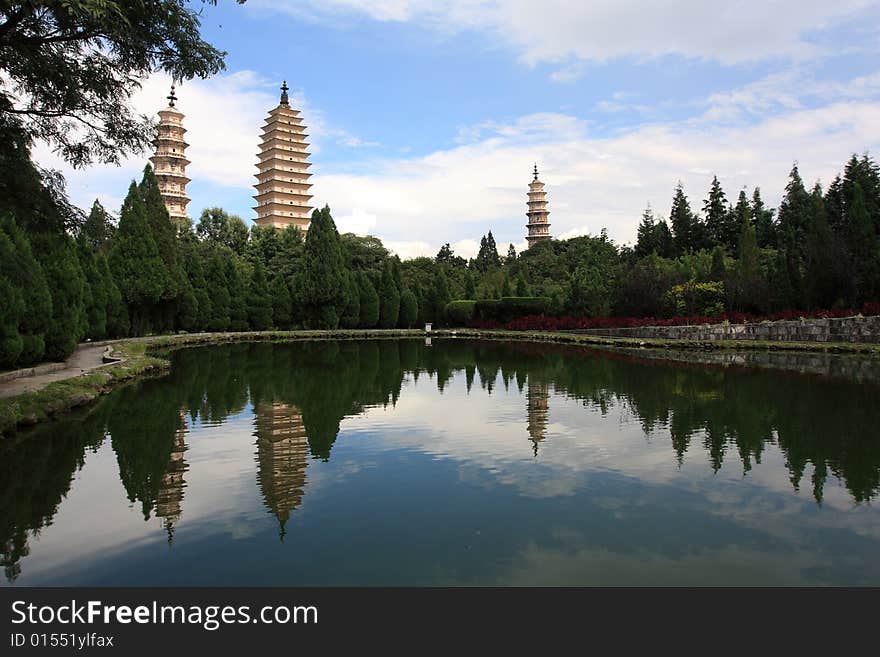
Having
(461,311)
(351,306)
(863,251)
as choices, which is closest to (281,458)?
(863,251)

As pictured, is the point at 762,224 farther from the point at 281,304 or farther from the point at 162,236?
the point at 162,236

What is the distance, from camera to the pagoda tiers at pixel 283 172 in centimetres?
6141

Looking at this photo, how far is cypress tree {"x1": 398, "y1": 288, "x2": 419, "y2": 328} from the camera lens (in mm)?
40438

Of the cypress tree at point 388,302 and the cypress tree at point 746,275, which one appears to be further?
Result: the cypress tree at point 388,302

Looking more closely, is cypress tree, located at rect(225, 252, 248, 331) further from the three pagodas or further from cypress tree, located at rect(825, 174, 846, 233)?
cypress tree, located at rect(825, 174, 846, 233)

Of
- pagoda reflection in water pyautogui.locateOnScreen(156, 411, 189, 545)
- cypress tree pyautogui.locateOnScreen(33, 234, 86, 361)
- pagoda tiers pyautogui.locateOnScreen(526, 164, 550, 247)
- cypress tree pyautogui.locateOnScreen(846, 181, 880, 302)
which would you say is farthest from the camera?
pagoda tiers pyautogui.locateOnScreen(526, 164, 550, 247)

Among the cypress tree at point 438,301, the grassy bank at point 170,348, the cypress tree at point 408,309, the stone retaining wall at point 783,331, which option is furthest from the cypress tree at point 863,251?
the cypress tree at point 408,309

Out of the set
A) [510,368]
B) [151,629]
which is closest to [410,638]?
[151,629]

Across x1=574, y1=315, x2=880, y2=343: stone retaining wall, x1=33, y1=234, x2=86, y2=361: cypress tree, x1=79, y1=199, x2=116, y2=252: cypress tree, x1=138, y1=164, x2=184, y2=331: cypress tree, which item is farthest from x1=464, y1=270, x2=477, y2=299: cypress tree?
x1=79, y1=199, x2=116, y2=252: cypress tree

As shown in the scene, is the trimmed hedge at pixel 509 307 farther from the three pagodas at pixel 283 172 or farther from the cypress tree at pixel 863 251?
the three pagodas at pixel 283 172

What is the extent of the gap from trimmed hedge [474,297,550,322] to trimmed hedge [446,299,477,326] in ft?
1.65

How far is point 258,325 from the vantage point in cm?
3559

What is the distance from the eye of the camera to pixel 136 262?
1043 inches

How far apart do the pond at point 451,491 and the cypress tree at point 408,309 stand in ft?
96.0
